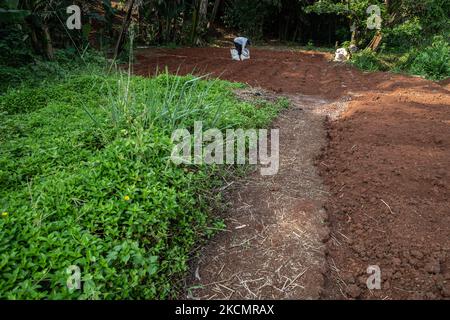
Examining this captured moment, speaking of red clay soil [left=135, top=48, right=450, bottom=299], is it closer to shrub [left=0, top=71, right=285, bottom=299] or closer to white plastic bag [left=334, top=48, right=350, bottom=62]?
shrub [left=0, top=71, right=285, bottom=299]

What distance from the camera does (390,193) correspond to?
266 cm

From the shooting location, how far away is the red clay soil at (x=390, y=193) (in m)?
1.97

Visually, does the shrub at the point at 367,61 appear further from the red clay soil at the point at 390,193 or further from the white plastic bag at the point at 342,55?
the red clay soil at the point at 390,193

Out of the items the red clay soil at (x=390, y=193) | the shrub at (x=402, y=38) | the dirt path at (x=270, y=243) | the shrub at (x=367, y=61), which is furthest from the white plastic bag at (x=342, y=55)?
the dirt path at (x=270, y=243)

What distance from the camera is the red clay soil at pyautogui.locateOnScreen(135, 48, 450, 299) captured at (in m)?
1.97

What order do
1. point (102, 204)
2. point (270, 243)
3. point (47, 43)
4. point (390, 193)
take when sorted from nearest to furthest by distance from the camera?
1. point (102, 204)
2. point (270, 243)
3. point (390, 193)
4. point (47, 43)

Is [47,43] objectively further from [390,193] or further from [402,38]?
[402,38]

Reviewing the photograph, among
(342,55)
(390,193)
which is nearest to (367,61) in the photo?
(342,55)

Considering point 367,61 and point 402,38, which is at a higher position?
point 402,38

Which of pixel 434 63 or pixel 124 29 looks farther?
pixel 434 63

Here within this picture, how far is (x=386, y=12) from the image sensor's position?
337 inches

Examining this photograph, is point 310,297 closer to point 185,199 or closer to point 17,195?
point 185,199

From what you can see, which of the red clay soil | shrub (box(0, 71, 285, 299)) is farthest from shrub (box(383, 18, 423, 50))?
shrub (box(0, 71, 285, 299))

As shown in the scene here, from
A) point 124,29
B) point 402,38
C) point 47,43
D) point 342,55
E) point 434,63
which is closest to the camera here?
point 47,43
